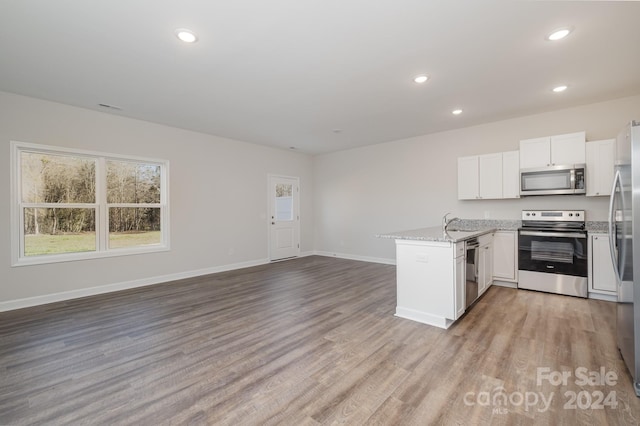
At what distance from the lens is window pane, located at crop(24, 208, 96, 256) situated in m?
Answer: 3.92

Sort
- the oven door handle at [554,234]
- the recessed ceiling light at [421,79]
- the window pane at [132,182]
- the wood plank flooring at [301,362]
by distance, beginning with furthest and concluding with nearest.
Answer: the window pane at [132,182] < the oven door handle at [554,234] < the recessed ceiling light at [421,79] < the wood plank flooring at [301,362]

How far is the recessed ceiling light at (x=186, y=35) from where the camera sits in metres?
2.41

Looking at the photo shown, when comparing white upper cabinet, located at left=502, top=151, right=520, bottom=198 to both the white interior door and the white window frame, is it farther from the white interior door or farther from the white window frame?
the white window frame

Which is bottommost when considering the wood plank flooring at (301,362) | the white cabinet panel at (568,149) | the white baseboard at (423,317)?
the wood plank flooring at (301,362)

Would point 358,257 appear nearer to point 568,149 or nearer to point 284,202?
point 284,202

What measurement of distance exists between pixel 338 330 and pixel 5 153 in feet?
15.5

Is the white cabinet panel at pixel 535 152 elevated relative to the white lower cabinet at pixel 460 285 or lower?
elevated

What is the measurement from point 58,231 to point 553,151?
7.30m

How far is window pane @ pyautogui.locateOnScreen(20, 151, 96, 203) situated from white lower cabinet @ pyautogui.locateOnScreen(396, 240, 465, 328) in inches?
184

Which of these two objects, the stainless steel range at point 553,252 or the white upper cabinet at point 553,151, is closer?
the stainless steel range at point 553,252

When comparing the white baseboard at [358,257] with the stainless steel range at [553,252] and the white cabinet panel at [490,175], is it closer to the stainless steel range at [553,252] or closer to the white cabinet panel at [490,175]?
the white cabinet panel at [490,175]

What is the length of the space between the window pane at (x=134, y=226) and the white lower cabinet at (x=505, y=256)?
18.8 feet

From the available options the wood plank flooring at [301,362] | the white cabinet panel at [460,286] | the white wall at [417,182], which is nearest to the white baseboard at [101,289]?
the wood plank flooring at [301,362]

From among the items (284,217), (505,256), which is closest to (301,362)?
(505,256)
